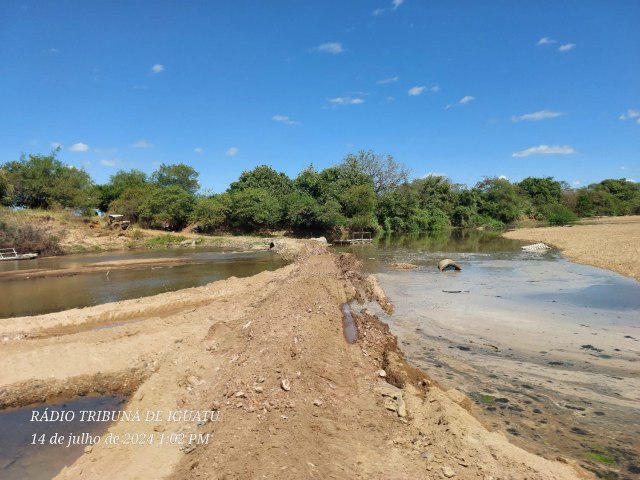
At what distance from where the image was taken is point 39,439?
19.0 ft

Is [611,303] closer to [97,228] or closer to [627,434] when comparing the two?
[627,434]

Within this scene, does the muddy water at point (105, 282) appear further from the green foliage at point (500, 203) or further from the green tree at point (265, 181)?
the green foliage at point (500, 203)

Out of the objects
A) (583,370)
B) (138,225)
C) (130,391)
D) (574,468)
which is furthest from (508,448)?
(138,225)

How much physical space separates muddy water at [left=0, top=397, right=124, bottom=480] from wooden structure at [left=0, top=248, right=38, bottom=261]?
29825 millimetres

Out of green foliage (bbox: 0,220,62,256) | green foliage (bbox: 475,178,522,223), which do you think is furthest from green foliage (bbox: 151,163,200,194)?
green foliage (bbox: 475,178,522,223)

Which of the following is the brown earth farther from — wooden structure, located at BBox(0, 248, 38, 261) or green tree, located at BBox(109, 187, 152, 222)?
green tree, located at BBox(109, 187, 152, 222)

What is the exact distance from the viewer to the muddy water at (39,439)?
4.99 m

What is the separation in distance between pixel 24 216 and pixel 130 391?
43.4m

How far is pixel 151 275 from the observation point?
21516 millimetres

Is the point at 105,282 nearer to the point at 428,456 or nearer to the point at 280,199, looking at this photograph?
the point at 428,456

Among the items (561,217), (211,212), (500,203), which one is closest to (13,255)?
(211,212)

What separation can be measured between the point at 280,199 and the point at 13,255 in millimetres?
27805

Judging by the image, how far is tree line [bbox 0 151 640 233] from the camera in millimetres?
46250

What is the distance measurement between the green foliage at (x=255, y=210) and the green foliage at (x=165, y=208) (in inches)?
241
